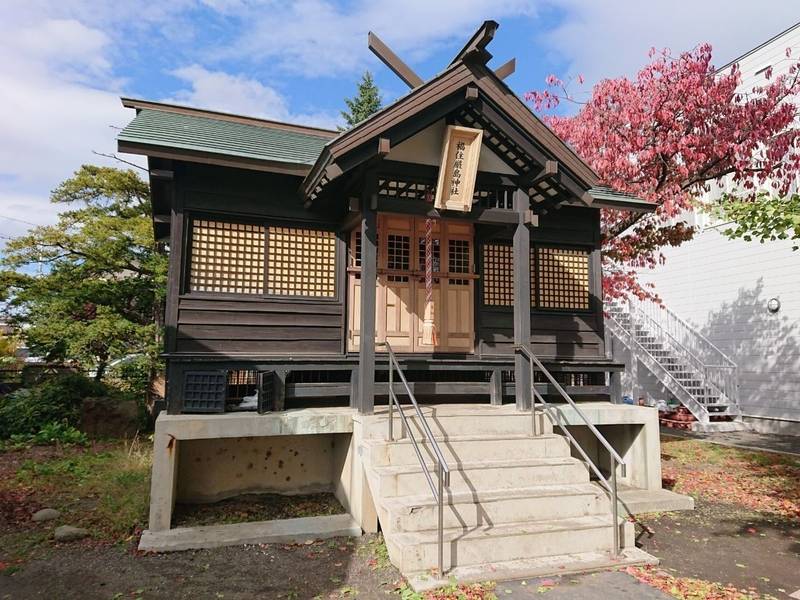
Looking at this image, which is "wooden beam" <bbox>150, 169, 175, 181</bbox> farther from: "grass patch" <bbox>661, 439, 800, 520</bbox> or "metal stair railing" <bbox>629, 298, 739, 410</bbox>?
"metal stair railing" <bbox>629, 298, 739, 410</bbox>

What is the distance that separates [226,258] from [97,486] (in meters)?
3.80

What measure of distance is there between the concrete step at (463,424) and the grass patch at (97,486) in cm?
301

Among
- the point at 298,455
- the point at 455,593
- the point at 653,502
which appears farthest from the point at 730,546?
the point at 298,455

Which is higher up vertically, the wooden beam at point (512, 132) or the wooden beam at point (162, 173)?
the wooden beam at point (512, 132)

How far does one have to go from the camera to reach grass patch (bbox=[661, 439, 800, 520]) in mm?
7609

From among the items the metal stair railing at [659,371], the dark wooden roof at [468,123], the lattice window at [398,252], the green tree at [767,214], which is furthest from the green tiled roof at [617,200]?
the metal stair railing at [659,371]

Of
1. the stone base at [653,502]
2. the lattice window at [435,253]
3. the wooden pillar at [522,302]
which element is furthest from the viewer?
the lattice window at [435,253]

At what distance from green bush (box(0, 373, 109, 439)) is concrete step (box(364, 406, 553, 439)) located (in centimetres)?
862

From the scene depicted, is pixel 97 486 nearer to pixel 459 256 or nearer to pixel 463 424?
pixel 463 424

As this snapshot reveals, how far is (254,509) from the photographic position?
6887mm

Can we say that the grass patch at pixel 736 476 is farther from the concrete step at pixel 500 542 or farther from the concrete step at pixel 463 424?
the concrete step at pixel 500 542

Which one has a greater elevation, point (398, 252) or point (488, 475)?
point (398, 252)

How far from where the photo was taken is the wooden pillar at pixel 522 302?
7238 millimetres

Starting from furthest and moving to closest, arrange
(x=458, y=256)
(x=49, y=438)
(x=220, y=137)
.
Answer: (x=49, y=438) → (x=458, y=256) → (x=220, y=137)
